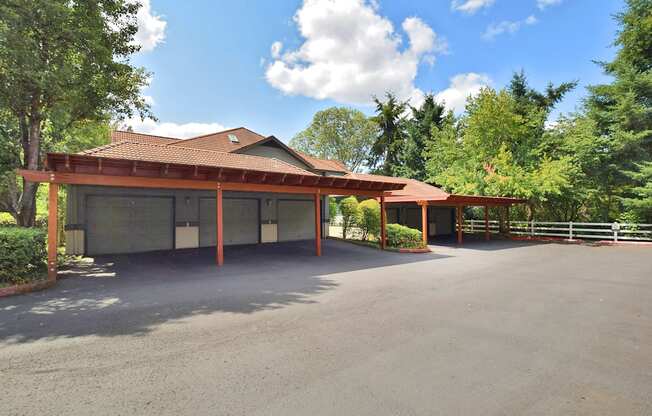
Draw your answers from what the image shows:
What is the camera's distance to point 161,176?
26.8 ft

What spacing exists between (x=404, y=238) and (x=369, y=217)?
7.88 ft

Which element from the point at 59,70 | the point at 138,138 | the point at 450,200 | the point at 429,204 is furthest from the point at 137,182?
the point at 450,200

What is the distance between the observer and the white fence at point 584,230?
1526 cm

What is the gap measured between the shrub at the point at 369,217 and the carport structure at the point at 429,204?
27.1 inches

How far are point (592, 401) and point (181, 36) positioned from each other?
13.6 metres

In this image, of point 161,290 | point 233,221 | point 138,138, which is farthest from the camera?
point 138,138

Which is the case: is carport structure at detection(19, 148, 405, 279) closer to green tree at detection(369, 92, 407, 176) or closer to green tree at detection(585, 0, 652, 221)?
green tree at detection(585, 0, 652, 221)

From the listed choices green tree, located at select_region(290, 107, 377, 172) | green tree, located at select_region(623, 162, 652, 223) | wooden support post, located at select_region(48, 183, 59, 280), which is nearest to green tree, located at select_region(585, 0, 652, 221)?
green tree, located at select_region(623, 162, 652, 223)

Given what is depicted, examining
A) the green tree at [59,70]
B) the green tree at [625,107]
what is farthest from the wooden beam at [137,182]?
the green tree at [625,107]

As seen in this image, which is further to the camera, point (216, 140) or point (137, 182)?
point (216, 140)

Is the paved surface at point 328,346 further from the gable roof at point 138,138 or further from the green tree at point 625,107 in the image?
the green tree at point 625,107

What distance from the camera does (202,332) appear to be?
13.7ft

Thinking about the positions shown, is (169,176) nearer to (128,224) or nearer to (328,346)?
(128,224)

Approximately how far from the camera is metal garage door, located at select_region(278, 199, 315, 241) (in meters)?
15.3
